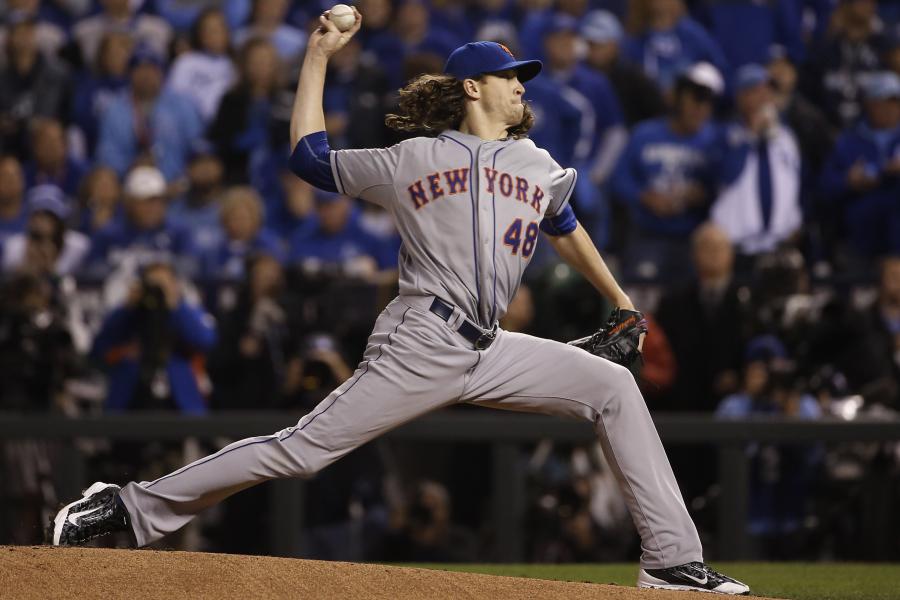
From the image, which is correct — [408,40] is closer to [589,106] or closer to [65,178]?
[589,106]

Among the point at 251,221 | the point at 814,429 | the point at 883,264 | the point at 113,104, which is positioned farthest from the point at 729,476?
the point at 113,104

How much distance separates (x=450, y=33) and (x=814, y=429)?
3813 mm

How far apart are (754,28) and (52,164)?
13.9ft

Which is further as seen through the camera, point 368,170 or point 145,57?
point 145,57

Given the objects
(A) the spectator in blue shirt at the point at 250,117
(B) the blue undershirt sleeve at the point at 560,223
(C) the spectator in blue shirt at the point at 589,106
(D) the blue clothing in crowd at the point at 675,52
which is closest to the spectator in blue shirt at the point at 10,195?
(A) the spectator in blue shirt at the point at 250,117

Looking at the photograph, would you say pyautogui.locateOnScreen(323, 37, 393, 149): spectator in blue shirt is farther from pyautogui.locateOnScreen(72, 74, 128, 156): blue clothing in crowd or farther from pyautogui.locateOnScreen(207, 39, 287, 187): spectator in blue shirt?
pyautogui.locateOnScreen(72, 74, 128, 156): blue clothing in crowd

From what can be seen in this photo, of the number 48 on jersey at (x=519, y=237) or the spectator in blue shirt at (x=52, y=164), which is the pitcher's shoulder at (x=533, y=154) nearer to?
the number 48 on jersey at (x=519, y=237)

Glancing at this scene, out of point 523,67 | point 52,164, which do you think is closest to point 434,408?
point 523,67

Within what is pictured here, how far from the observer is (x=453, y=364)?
12.2 ft

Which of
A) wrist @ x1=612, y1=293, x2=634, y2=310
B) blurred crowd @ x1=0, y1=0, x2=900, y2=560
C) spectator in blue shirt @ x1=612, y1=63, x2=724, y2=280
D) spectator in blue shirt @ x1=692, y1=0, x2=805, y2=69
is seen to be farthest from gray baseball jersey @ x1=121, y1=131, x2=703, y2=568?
spectator in blue shirt @ x1=692, y1=0, x2=805, y2=69

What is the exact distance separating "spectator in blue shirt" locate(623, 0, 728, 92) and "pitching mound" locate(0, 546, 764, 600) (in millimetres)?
5093

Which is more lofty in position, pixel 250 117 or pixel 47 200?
pixel 250 117

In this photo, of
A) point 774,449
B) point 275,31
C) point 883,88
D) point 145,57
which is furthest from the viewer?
point 275,31

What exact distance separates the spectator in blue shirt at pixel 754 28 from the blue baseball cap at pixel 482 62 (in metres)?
4.80
